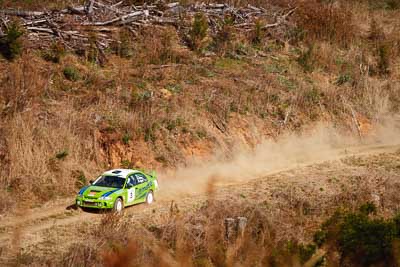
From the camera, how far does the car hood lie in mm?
18203

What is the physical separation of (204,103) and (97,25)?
6689mm

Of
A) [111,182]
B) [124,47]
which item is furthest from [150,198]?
[124,47]

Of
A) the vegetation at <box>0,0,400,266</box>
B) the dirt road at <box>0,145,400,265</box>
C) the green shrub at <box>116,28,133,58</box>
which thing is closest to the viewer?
the dirt road at <box>0,145,400,265</box>

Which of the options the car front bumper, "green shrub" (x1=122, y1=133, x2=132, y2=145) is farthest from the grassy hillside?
the car front bumper

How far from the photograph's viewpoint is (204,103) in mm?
27000

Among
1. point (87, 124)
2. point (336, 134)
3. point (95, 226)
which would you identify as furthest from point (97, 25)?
point (95, 226)

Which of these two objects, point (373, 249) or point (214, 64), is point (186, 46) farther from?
point (373, 249)

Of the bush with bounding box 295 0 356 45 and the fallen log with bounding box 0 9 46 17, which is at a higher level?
the fallen log with bounding box 0 9 46 17

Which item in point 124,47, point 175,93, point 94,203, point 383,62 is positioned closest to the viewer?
point 94,203

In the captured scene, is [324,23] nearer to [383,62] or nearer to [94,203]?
[383,62]

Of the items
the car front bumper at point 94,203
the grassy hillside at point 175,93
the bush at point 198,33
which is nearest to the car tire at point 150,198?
the car front bumper at point 94,203

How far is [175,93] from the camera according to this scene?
26719 millimetres

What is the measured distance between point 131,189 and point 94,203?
1.28m

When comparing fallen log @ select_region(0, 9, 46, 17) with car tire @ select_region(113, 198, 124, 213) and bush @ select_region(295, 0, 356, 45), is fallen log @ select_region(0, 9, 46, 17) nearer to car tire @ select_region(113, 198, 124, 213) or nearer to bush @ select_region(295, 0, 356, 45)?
car tire @ select_region(113, 198, 124, 213)
